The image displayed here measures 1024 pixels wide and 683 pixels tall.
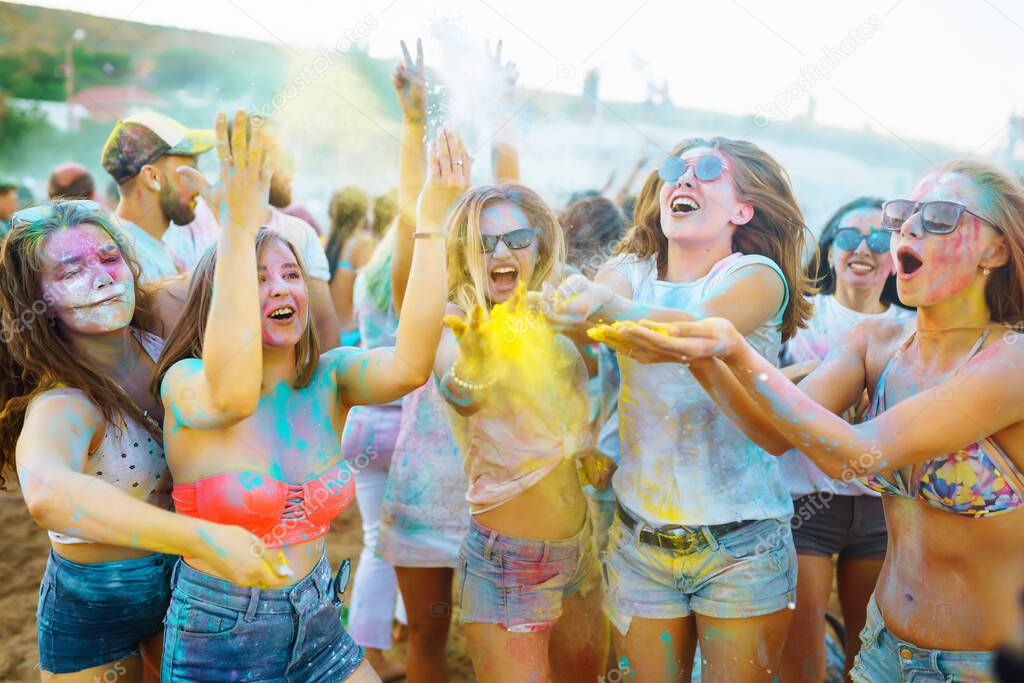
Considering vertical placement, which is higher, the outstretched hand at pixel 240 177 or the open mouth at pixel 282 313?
the outstretched hand at pixel 240 177

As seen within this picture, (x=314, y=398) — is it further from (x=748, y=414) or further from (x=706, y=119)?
(x=706, y=119)

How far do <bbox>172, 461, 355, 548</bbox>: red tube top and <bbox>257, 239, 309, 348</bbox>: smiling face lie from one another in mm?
332

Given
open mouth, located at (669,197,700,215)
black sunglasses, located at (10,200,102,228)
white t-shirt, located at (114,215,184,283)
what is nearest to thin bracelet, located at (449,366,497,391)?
open mouth, located at (669,197,700,215)

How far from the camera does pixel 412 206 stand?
2416 mm

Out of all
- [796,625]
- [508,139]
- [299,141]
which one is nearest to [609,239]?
[508,139]

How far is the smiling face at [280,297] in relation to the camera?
189cm

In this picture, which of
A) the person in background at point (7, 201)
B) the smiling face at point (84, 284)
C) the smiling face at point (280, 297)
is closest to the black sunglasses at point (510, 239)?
the smiling face at point (280, 297)

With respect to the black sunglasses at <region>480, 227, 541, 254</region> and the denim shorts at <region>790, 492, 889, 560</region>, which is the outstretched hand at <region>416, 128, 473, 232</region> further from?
the denim shorts at <region>790, 492, 889, 560</region>

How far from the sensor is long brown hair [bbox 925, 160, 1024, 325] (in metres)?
1.86

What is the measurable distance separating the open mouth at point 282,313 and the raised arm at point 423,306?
0.20 meters

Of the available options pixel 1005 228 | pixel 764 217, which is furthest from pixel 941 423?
pixel 764 217

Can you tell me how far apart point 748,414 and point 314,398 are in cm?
109

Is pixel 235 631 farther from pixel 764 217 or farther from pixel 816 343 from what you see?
pixel 816 343

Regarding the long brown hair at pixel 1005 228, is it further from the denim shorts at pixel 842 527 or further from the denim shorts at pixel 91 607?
the denim shorts at pixel 91 607
